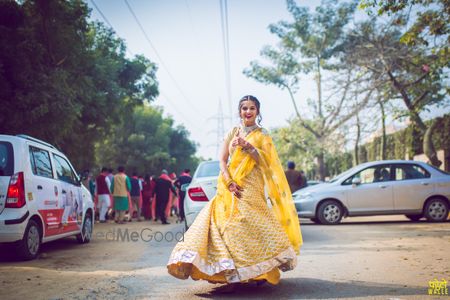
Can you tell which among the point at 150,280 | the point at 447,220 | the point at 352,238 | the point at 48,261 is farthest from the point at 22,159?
the point at 447,220

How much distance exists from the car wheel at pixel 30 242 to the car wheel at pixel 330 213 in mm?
8592

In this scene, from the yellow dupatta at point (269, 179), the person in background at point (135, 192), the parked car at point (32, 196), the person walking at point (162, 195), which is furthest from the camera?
the person in background at point (135, 192)

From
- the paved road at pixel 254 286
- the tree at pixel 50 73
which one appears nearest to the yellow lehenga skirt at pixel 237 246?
the paved road at pixel 254 286

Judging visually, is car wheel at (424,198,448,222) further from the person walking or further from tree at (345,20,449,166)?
the person walking

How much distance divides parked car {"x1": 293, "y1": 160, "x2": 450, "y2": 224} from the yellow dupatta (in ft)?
30.6

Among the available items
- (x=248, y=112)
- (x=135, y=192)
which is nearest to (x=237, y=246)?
(x=248, y=112)

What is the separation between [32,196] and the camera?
793 centimetres

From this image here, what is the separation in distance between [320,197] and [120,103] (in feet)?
39.2

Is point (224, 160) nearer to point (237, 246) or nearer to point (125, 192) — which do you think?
point (237, 246)

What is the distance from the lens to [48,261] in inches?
320

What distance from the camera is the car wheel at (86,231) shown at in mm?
10781

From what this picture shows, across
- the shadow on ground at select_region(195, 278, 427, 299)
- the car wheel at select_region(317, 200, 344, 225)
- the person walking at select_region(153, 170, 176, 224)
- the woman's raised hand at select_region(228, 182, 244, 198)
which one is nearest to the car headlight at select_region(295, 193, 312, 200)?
the car wheel at select_region(317, 200, 344, 225)

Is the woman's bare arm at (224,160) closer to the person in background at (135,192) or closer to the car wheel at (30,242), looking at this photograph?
the car wheel at (30,242)

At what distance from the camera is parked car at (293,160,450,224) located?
47.3 ft
